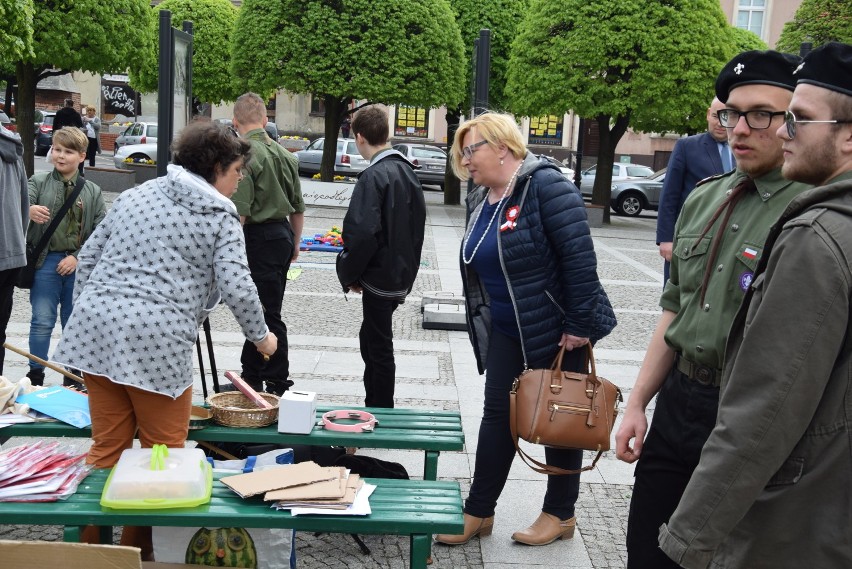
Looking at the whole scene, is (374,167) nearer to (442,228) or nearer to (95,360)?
(95,360)

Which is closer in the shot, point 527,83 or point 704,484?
point 704,484

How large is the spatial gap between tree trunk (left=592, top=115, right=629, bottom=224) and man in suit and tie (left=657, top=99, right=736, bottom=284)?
615 inches

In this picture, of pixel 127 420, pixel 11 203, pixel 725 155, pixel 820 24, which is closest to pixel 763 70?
pixel 127 420

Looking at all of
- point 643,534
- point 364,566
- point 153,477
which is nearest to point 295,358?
point 364,566

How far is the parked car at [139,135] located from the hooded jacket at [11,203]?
2705 cm

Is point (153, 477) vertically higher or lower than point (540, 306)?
lower

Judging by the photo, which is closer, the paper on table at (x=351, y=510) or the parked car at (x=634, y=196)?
the paper on table at (x=351, y=510)

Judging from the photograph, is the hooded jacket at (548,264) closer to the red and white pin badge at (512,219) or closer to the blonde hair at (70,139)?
the red and white pin badge at (512,219)

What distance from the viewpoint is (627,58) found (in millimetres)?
20500

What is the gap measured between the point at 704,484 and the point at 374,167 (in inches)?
146

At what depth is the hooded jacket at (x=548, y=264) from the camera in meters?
3.97

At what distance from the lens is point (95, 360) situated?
353 centimetres

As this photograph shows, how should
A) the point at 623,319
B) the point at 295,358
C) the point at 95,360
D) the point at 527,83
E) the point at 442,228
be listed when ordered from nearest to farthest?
1. the point at 95,360
2. the point at 295,358
3. the point at 623,319
4. the point at 442,228
5. the point at 527,83

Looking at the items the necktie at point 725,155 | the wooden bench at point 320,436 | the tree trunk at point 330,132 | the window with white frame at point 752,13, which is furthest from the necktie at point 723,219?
the window with white frame at point 752,13
